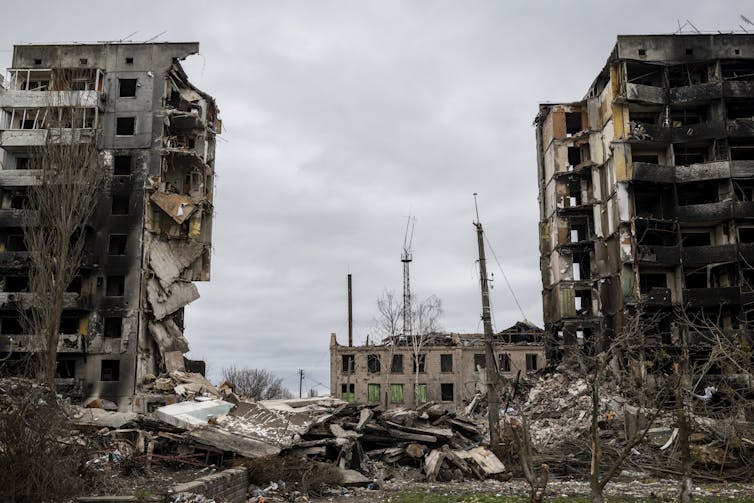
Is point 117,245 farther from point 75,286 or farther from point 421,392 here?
point 421,392

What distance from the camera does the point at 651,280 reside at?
43.4m

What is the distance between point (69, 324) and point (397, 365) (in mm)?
26261

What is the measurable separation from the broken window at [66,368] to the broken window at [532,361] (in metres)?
34.1

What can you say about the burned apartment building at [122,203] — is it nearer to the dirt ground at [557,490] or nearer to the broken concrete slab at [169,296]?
the broken concrete slab at [169,296]

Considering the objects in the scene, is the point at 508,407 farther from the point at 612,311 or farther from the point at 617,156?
the point at 617,156

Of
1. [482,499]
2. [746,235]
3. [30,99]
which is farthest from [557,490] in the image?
[30,99]

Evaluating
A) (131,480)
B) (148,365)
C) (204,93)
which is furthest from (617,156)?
(131,480)

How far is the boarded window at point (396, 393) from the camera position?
56.2 m

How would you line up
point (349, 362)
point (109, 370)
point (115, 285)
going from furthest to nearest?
1. point (349, 362)
2. point (115, 285)
3. point (109, 370)

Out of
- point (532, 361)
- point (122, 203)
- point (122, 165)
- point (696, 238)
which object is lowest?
point (532, 361)

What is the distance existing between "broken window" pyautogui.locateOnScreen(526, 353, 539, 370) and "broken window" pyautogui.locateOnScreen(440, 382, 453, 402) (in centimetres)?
657

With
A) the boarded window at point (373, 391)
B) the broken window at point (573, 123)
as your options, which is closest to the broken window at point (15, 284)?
the boarded window at point (373, 391)

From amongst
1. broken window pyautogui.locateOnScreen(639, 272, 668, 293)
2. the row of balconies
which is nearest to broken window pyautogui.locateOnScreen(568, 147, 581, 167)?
the row of balconies

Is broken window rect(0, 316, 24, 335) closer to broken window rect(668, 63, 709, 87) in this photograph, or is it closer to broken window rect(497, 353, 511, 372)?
broken window rect(497, 353, 511, 372)
